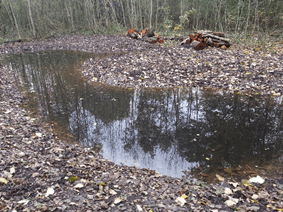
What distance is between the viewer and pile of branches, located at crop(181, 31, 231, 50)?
1153cm

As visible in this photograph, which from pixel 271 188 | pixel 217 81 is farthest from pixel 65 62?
pixel 271 188

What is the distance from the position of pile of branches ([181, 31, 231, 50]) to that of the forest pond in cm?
515

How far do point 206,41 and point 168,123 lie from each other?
848 cm

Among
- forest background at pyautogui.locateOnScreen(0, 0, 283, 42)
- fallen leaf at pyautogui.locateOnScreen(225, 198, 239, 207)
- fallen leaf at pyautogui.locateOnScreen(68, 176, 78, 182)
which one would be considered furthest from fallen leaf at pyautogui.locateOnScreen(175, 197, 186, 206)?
forest background at pyautogui.locateOnScreen(0, 0, 283, 42)

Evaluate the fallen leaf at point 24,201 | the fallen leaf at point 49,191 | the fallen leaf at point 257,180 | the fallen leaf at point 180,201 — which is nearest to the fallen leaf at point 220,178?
the fallen leaf at point 257,180

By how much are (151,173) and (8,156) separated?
8.44ft

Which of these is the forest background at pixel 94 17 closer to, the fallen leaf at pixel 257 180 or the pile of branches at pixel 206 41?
the pile of branches at pixel 206 41

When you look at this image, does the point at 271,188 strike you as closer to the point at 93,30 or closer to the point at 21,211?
the point at 21,211

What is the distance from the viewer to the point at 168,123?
5.44 metres

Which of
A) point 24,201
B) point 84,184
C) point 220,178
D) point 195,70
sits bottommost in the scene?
point 220,178

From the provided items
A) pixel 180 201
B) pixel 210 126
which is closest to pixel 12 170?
pixel 180 201

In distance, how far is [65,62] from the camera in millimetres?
12461

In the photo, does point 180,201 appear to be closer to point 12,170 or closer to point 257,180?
point 257,180

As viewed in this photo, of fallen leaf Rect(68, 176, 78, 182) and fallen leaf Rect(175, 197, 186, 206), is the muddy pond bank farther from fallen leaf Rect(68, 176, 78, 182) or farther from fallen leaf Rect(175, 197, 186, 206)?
fallen leaf Rect(175, 197, 186, 206)
